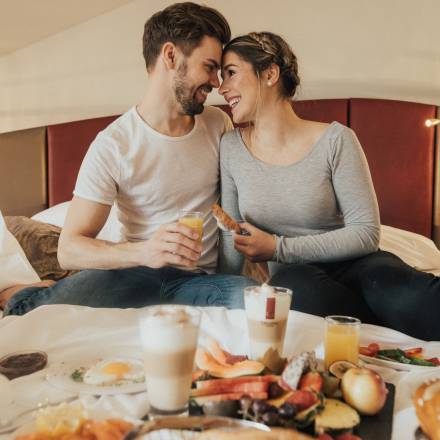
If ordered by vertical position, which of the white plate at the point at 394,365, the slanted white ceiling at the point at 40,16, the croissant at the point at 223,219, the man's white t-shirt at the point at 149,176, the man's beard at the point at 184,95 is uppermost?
the slanted white ceiling at the point at 40,16

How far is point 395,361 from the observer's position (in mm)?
1070

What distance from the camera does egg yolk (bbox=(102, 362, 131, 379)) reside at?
3.21 feet

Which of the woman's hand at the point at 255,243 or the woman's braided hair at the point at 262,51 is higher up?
the woman's braided hair at the point at 262,51

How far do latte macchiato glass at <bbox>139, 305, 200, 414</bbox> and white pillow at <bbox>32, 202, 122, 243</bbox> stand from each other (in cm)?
163

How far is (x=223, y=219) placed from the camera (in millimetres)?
1678

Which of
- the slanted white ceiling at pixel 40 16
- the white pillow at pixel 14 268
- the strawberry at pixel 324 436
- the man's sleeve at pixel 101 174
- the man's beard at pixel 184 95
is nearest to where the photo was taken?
the strawberry at pixel 324 436

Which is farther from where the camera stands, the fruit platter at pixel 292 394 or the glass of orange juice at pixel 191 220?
the glass of orange juice at pixel 191 220

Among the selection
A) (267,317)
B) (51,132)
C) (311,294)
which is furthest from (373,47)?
(267,317)

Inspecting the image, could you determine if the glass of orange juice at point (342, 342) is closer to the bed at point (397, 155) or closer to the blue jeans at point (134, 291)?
the blue jeans at point (134, 291)

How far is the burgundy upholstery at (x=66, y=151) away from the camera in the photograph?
3.21 metres

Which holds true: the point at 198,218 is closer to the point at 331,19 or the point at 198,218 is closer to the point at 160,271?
the point at 160,271

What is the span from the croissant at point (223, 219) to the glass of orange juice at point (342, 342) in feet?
2.28

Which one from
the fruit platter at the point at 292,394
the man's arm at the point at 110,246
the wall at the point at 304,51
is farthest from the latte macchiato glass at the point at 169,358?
the wall at the point at 304,51

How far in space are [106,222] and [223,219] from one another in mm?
966
